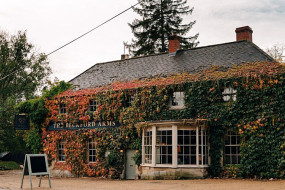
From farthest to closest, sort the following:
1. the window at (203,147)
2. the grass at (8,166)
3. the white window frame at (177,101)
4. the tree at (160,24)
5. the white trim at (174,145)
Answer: the tree at (160,24), the grass at (8,166), the white window frame at (177,101), the window at (203,147), the white trim at (174,145)

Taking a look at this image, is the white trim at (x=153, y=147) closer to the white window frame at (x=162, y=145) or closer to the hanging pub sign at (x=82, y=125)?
the white window frame at (x=162, y=145)

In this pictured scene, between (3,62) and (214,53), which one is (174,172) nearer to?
(214,53)

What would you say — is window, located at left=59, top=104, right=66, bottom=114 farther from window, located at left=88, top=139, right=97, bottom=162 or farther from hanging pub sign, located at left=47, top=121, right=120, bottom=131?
window, located at left=88, top=139, right=97, bottom=162

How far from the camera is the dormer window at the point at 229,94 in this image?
54.2ft

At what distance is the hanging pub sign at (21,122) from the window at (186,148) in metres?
10.8

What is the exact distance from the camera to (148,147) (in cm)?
1728

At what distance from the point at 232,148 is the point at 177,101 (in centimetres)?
383

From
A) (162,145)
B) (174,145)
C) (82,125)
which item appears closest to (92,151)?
(82,125)

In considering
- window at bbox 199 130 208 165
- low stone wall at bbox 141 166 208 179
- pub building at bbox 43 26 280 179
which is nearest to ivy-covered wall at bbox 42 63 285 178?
pub building at bbox 43 26 280 179

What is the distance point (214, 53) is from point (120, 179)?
9517 millimetres

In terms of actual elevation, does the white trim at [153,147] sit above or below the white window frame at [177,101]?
below

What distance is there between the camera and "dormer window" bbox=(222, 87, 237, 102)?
16516mm

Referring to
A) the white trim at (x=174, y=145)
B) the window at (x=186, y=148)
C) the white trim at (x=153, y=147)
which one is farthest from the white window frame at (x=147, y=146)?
the window at (x=186, y=148)

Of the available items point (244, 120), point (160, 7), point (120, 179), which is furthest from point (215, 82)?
point (160, 7)
